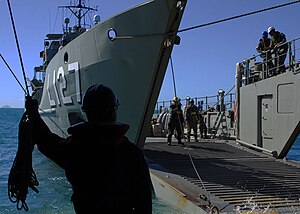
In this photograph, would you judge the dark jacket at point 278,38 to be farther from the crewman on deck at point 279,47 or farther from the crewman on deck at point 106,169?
the crewman on deck at point 106,169

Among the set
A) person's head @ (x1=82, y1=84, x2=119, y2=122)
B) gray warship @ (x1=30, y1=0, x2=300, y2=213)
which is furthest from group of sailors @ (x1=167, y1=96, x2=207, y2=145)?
person's head @ (x1=82, y1=84, x2=119, y2=122)

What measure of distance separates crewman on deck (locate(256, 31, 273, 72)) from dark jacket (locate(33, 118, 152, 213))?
9.89 meters

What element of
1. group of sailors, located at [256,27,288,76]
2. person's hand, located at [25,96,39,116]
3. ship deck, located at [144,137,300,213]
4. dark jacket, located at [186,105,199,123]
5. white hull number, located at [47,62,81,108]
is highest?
group of sailors, located at [256,27,288,76]

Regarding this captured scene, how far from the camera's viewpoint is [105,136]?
182 centimetres

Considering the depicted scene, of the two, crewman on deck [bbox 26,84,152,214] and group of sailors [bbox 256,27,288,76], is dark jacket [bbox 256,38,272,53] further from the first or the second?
crewman on deck [bbox 26,84,152,214]

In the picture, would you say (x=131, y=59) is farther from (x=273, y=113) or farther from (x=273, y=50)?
(x=273, y=50)

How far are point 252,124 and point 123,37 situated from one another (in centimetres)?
490

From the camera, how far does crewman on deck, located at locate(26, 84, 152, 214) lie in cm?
182

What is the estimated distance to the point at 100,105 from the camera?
188cm

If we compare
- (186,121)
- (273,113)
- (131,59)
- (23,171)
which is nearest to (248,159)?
(273,113)

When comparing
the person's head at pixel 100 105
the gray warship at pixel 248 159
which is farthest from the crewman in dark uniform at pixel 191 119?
the person's head at pixel 100 105

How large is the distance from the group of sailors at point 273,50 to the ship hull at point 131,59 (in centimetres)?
401

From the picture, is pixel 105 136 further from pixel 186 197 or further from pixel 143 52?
pixel 143 52

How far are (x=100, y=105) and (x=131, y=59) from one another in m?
6.38
